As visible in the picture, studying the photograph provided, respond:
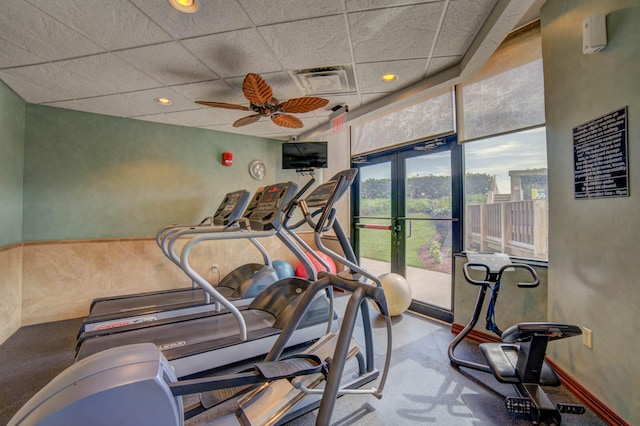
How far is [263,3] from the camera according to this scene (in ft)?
6.30

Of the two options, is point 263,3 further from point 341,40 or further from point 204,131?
point 204,131

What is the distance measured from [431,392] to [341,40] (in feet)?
9.64

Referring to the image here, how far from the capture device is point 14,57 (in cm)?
251

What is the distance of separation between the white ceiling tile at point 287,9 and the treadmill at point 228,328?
4.19 ft

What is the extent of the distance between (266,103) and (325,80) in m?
0.71

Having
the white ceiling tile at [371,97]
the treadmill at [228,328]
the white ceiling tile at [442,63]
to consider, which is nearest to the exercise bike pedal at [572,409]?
the treadmill at [228,328]

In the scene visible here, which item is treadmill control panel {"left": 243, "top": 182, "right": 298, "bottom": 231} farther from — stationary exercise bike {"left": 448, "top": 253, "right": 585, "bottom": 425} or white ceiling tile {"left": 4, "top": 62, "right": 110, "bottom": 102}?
white ceiling tile {"left": 4, "top": 62, "right": 110, "bottom": 102}

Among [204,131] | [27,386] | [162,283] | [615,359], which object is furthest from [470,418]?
[204,131]

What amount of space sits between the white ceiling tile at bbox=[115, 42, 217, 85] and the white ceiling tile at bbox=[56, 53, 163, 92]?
0.38ft

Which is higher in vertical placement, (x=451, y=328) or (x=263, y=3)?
(x=263, y=3)

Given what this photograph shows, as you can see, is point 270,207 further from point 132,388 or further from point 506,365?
point 506,365

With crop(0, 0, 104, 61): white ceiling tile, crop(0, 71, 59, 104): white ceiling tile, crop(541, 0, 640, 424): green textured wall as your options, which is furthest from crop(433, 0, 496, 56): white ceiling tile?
crop(0, 71, 59, 104): white ceiling tile

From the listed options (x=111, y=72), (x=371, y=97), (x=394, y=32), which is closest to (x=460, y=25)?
(x=394, y=32)

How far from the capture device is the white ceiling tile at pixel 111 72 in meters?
2.60
